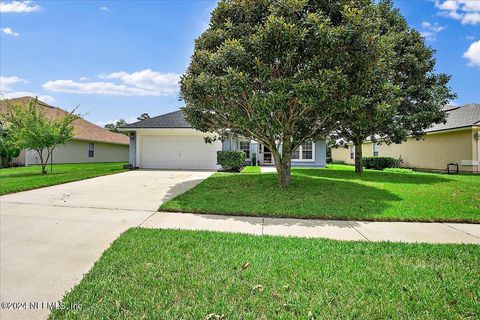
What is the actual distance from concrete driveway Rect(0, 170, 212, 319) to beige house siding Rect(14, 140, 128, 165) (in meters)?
13.8

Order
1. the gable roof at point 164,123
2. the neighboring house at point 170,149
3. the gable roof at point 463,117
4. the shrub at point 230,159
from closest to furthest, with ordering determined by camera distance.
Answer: the shrub at point 230,159 → the gable roof at point 463,117 → the gable roof at point 164,123 → the neighboring house at point 170,149

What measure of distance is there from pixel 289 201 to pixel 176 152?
12.3m

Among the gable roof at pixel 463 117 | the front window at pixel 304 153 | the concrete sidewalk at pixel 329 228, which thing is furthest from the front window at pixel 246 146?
the concrete sidewalk at pixel 329 228

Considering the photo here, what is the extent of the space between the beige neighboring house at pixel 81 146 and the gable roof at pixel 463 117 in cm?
2683

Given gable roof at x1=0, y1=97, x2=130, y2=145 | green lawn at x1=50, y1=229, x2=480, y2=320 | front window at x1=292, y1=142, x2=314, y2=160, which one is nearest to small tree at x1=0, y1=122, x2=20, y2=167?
gable roof at x1=0, y1=97, x2=130, y2=145

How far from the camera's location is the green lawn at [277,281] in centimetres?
226

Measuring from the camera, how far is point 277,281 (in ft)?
8.95

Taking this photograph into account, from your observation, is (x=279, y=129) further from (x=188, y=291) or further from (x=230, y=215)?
(x=188, y=291)

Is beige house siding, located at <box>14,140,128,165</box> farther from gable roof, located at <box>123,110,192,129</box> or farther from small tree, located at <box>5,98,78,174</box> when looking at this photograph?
gable roof, located at <box>123,110,192,129</box>

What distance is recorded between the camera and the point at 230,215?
568 centimetres

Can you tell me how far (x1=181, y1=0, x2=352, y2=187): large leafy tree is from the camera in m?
6.48

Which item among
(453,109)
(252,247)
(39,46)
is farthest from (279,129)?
(453,109)

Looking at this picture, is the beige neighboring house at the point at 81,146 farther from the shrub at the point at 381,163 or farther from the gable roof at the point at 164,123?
the shrub at the point at 381,163

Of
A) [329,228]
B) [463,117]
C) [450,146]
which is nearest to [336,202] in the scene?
[329,228]
